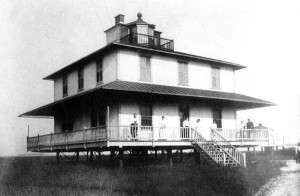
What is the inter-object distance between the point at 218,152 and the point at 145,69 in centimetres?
785

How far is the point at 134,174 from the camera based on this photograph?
20.2 metres

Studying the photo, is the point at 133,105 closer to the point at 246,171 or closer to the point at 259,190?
the point at 246,171

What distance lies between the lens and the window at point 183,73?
29312 millimetres

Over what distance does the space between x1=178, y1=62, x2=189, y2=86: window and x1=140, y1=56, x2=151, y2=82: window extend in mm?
2781

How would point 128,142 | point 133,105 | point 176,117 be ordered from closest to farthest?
point 128,142 → point 133,105 → point 176,117

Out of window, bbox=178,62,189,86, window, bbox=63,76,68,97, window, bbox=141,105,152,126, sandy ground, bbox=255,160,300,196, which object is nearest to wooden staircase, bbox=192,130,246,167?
sandy ground, bbox=255,160,300,196

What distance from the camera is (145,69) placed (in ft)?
90.2

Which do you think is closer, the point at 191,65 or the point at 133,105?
the point at 133,105

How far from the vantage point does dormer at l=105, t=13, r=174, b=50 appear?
30547 millimetres

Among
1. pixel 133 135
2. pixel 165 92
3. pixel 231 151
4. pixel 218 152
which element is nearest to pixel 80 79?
pixel 165 92

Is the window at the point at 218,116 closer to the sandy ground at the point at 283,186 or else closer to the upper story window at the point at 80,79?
the sandy ground at the point at 283,186

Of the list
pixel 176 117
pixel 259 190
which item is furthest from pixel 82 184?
pixel 176 117

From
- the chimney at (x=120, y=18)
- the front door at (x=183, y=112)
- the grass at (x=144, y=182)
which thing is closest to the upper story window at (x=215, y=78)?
the front door at (x=183, y=112)

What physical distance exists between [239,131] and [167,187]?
13711 millimetres
